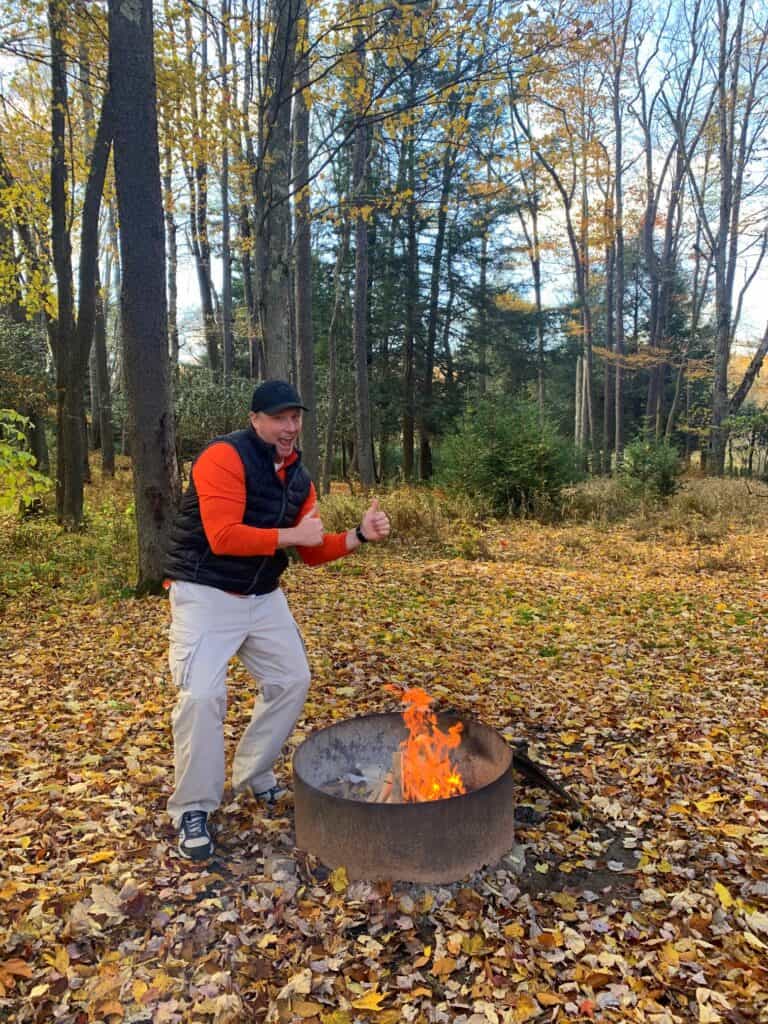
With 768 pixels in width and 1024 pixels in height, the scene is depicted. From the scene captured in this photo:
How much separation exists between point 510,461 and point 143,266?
27.8ft

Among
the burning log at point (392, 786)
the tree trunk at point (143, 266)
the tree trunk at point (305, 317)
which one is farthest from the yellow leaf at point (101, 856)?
the tree trunk at point (305, 317)

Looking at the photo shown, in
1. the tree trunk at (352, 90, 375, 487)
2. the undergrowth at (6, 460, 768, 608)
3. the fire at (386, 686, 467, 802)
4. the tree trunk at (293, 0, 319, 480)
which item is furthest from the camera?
the tree trunk at (352, 90, 375, 487)

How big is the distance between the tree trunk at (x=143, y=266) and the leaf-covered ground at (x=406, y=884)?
4.83 ft

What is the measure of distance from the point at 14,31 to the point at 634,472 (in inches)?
485

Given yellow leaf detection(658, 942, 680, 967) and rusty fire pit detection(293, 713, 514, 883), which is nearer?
yellow leaf detection(658, 942, 680, 967)

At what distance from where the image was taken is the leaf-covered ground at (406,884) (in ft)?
7.98

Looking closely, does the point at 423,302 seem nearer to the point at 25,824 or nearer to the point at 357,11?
the point at 357,11

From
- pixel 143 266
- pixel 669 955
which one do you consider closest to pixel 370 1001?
pixel 669 955

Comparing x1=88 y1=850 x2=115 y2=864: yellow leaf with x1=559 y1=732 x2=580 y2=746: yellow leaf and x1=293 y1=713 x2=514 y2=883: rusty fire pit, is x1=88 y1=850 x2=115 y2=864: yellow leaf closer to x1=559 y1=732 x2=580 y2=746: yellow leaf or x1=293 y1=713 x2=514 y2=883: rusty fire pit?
x1=293 y1=713 x2=514 y2=883: rusty fire pit

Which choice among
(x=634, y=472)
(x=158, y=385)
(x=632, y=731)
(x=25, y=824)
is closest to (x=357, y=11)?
(x=158, y=385)

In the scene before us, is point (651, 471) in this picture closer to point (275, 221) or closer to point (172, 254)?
point (275, 221)

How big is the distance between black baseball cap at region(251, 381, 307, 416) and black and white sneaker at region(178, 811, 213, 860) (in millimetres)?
1834

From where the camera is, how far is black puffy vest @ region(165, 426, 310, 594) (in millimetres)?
3127

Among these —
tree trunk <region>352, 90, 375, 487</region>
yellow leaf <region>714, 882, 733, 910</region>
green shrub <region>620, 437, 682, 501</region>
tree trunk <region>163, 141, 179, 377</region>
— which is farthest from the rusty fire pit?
tree trunk <region>163, 141, 179, 377</region>
